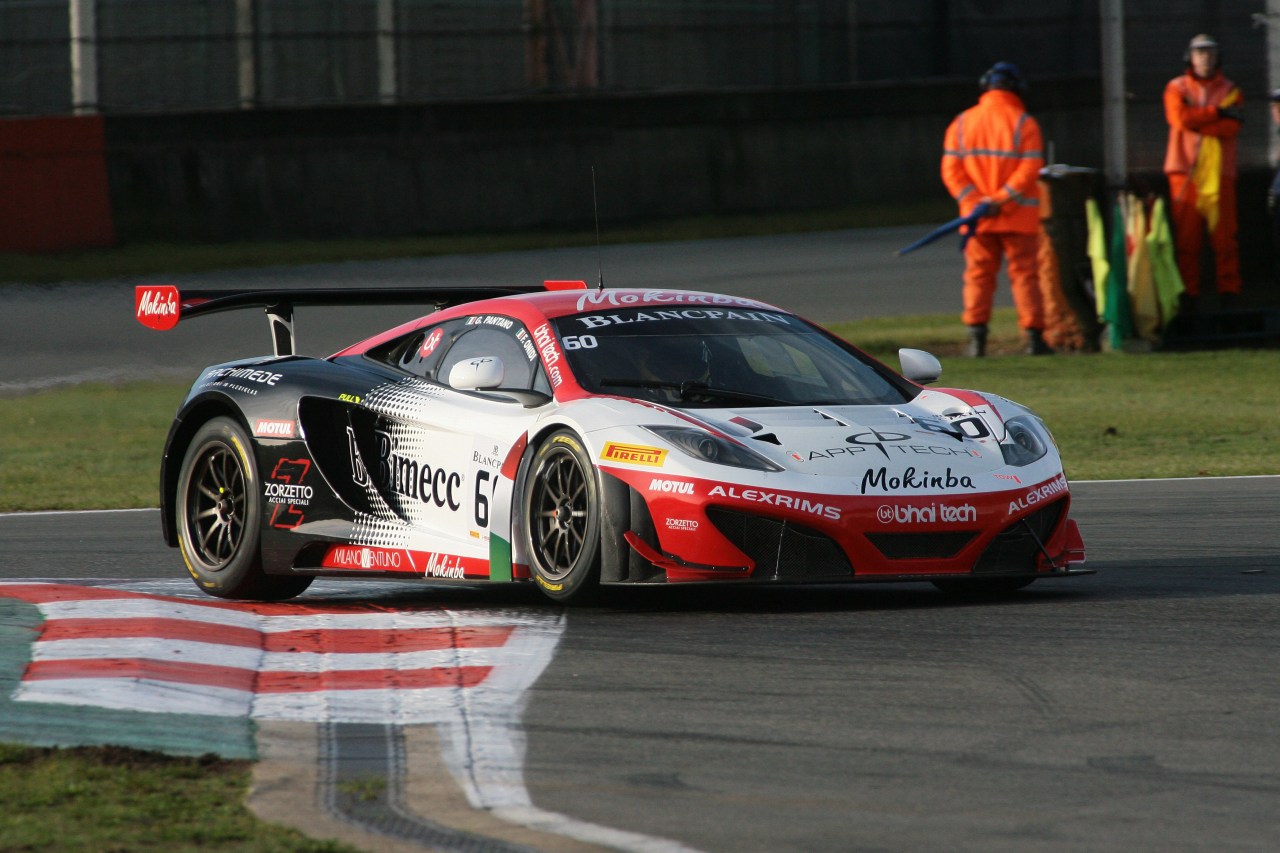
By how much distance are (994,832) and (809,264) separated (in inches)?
762

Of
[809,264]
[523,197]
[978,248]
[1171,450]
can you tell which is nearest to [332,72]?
[523,197]

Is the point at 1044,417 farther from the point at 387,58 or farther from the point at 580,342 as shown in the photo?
the point at 387,58

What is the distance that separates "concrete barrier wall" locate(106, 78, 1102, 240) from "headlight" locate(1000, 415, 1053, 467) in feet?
46.2

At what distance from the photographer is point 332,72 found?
24.0m

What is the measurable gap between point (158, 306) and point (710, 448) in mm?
2998

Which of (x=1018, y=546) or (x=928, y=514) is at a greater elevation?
(x=928, y=514)

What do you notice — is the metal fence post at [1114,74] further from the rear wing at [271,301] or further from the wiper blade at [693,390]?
the wiper blade at [693,390]

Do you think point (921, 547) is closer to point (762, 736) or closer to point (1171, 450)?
point (762, 736)

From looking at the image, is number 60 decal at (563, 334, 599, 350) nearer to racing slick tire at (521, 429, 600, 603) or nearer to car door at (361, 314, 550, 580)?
car door at (361, 314, 550, 580)

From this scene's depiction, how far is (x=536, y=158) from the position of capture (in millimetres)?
24844

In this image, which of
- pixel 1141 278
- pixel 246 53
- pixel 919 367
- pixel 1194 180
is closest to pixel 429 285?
pixel 246 53

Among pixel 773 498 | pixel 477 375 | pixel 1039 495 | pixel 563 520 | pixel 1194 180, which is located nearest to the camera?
pixel 773 498

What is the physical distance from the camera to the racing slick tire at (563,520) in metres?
6.96

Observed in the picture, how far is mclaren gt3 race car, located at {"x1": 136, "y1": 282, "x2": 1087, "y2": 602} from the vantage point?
22.4ft
